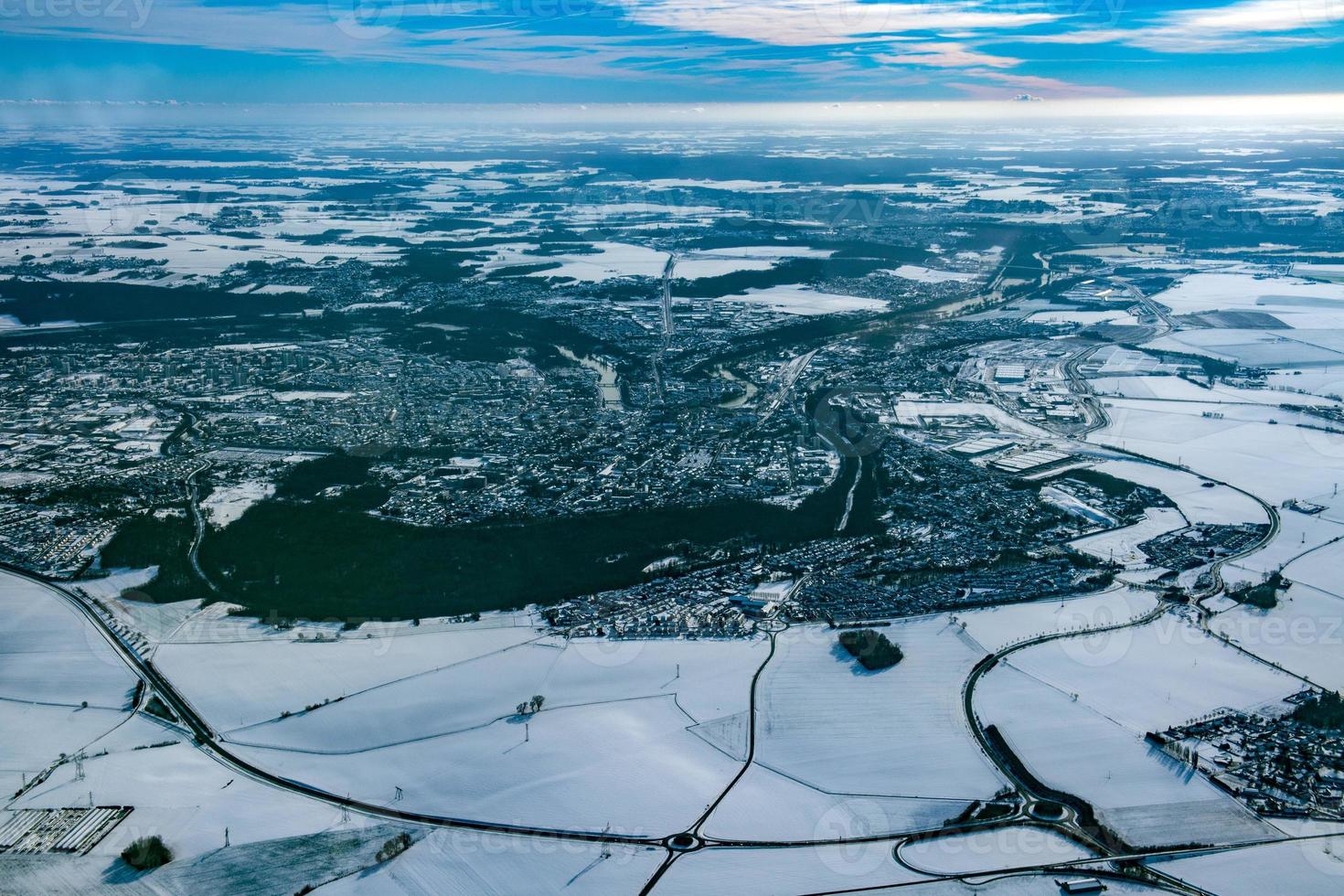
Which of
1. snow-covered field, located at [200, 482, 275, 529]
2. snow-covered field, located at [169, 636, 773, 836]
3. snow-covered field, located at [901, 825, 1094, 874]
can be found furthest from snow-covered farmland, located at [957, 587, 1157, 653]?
snow-covered field, located at [200, 482, 275, 529]

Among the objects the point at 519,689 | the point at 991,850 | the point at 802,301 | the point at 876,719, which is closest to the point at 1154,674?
the point at 876,719

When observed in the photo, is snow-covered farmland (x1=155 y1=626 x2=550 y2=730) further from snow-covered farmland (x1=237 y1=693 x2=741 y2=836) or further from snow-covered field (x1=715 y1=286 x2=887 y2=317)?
snow-covered field (x1=715 y1=286 x2=887 y2=317)

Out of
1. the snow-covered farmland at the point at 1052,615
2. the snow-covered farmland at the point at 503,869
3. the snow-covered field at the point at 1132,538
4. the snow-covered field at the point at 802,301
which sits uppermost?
the snow-covered field at the point at 802,301

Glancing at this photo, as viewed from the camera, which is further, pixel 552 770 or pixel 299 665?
pixel 299 665

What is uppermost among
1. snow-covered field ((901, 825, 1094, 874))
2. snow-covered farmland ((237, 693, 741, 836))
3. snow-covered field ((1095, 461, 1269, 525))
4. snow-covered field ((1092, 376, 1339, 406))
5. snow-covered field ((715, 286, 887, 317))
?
snow-covered field ((715, 286, 887, 317))

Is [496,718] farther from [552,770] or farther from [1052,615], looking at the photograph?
[1052,615]

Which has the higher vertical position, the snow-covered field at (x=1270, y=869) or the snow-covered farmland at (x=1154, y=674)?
the snow-covered farmland at (x=1154, y=674)

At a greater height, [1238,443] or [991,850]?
[1238,443]

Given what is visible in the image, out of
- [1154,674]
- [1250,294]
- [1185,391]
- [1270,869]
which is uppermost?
[1250,294]

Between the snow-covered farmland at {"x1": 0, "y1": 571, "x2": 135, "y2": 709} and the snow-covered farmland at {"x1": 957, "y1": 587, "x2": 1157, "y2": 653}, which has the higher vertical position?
the snow-covered farmland at {"x1": 957, "y1": 587, "x2": 1157, "y2": 653}

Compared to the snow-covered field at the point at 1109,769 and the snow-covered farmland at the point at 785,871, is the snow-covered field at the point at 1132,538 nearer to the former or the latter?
the snow-covered field at the point at 1109,769

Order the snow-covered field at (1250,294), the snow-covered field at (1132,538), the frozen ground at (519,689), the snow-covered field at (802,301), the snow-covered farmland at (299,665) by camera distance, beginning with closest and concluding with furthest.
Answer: the frozen ground at (519,689) < the snow-covered farmland at (299,665) < the snow-covered field at (1132,538) < the snow-covered field at (1250,294) < the snow-covered field at (802,301)

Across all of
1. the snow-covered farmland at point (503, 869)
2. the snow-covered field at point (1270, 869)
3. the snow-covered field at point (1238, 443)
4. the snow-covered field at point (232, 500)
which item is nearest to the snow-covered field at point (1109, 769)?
the snow-covered field at point (1270, 869)
